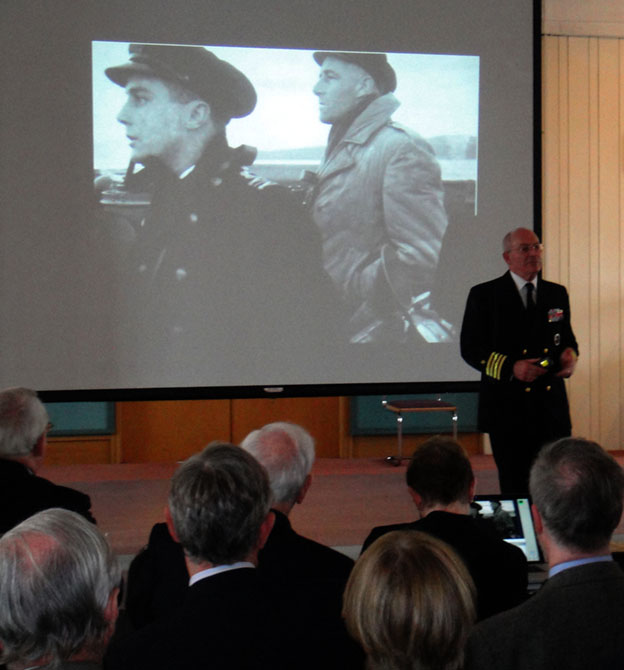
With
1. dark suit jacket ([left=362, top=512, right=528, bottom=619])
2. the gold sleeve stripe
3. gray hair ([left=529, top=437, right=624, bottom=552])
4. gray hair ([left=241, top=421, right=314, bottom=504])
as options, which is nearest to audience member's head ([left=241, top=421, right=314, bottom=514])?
gray hair ([left=241, top=421, right=314, bottom=504])

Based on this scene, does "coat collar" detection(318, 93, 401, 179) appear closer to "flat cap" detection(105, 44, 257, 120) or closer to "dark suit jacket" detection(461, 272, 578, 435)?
"flat cap" detection(105, 44, 257, 120)

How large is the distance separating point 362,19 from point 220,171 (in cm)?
117

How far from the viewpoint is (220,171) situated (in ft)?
16.2

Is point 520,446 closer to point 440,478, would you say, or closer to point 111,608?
point 440,478

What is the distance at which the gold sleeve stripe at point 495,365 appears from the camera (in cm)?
376

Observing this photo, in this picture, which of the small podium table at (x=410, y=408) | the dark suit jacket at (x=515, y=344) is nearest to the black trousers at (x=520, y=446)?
the dark suit jacket at (x=515, y=344)

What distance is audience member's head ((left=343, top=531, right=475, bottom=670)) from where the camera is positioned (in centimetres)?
125

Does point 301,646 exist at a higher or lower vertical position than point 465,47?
lower

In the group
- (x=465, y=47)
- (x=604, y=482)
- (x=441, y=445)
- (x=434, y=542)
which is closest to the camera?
(x=434, y=542)

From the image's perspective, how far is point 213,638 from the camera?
1366 millimetres

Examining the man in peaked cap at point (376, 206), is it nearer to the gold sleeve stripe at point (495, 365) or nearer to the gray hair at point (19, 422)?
the gold sleeve stripe at point (495, 365)

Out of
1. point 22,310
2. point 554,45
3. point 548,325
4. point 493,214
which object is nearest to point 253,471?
point 548,325

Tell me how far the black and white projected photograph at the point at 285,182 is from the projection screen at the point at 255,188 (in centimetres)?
1

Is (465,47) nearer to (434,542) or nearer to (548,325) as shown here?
(548,325)
